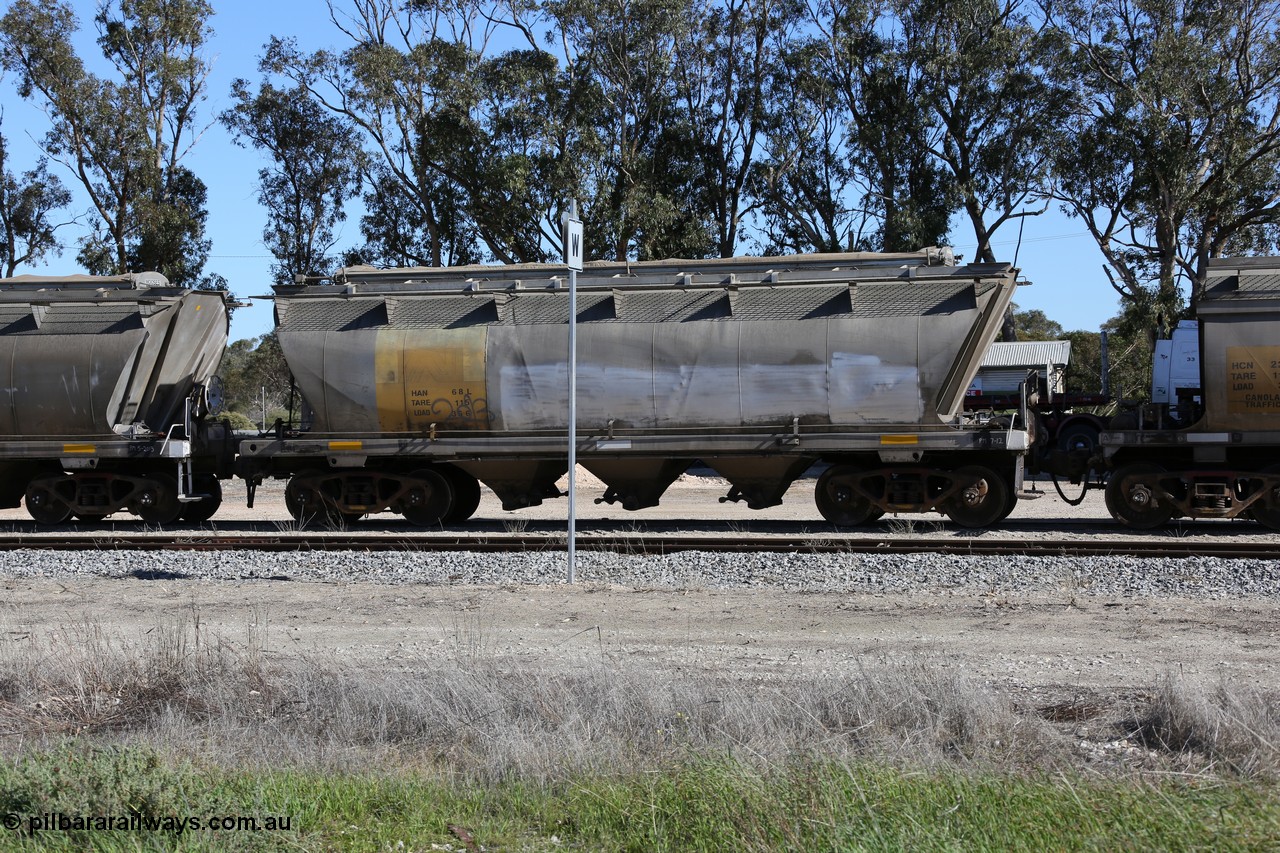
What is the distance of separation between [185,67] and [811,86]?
24.6 m

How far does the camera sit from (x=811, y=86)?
4269 centimetres

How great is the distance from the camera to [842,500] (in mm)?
17062

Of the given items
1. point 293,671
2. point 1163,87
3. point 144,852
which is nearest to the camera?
point 144,852

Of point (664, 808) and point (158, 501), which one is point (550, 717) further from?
point (158, 501)

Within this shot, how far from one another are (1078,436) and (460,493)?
15891 millimetres

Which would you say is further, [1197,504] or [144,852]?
[1197,504]

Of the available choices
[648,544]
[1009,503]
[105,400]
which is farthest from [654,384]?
[105,400]

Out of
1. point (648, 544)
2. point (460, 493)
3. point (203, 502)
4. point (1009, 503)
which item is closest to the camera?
point (648, 544)

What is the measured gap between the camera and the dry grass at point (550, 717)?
607 centimetres

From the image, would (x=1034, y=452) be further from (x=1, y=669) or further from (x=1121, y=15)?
(x=1121, y=15)

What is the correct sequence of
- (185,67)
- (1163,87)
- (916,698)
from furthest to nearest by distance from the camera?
(185,67) → (1163,87) → (916,698)

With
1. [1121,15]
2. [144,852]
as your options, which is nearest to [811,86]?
[1121,15]

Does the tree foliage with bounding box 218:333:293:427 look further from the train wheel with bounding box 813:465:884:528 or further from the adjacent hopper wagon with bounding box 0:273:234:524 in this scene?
the train wheel with bounding box 813:465:884:528

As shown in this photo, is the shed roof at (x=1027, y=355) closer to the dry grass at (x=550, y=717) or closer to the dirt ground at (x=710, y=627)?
the dirt ground at (x=710, y=627)
